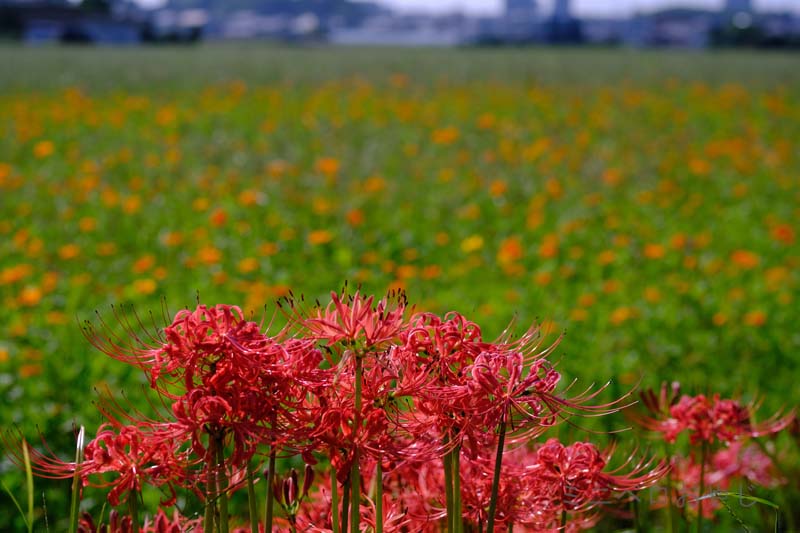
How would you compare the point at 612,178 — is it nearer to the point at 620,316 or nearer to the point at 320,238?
the point at 320,238

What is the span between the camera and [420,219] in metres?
5.60

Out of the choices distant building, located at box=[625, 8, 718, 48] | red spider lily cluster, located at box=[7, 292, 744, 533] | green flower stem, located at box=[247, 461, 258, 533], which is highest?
red spider lily cluster, located at box=[7, 292, 744, 533]

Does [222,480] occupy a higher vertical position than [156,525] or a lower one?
higher

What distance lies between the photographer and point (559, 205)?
237 inches

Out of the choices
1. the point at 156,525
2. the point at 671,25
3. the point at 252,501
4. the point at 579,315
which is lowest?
the point at 671,25

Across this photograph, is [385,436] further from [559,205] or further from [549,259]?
[559,205]

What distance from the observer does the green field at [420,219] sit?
3.50m


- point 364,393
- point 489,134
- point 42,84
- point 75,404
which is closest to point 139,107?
point 42,84

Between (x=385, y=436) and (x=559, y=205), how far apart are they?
5.33 meters

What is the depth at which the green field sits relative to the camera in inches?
138

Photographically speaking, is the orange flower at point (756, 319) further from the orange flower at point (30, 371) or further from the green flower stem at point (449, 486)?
the green flower stem at point (449, 486)

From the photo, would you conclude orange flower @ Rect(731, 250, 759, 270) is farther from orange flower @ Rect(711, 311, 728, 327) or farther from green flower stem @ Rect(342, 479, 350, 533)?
green flower stem @ Rect(342, 479, 350, 533)

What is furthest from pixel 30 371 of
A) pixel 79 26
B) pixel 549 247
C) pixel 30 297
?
pixel 79 26

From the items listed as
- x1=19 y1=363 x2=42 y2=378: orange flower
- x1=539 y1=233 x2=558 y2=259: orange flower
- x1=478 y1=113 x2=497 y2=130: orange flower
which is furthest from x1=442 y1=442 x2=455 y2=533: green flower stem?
x1=478 y1=113 x2=497 y2=130: orange flower
